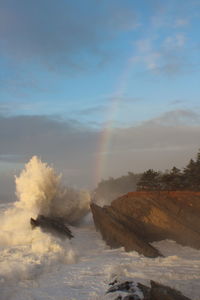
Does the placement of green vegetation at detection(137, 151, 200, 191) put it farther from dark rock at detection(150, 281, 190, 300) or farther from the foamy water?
dark rock at detection(150, 281, 190, 300)

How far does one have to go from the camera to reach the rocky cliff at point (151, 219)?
19091 millimetres

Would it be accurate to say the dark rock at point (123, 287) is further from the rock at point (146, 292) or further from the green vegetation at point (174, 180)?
the green vegetation at point (174, 180)

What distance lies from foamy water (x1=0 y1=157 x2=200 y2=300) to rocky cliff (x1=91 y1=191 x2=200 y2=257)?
667mm

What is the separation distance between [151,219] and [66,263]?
6.42m

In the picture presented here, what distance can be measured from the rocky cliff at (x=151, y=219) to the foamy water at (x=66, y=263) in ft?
2.19

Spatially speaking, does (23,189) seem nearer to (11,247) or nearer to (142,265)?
(11,247)

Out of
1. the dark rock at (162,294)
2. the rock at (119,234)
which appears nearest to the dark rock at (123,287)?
the dark rock at (162,294)

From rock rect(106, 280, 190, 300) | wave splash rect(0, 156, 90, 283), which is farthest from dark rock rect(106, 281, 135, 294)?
wave splash rect(0, 156, 90, 283)

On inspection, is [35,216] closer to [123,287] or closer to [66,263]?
[66,263]

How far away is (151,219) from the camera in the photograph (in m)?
20.4

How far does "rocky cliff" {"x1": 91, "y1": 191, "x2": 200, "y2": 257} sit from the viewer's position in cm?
1909

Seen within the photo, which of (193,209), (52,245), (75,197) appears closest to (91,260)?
(52,245)

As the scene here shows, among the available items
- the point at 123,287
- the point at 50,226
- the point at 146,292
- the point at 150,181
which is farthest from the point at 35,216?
the point at 146,292

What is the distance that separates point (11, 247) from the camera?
1830cm
